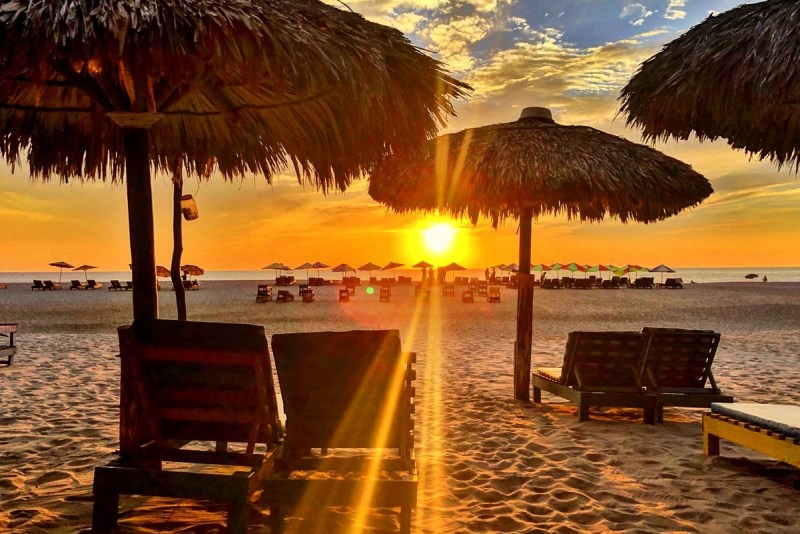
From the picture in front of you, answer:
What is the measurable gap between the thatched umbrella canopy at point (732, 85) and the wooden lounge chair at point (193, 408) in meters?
3.91

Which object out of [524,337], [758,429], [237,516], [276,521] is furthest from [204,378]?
[524,337]

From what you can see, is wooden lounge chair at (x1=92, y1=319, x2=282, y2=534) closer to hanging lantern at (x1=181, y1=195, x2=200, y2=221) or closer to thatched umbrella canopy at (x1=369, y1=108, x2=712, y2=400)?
thatched umbrella canopy at (x1=369, y1=108, x2=712, y2=400)

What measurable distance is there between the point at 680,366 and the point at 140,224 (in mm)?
5081

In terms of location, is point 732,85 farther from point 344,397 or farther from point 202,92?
point 202,92

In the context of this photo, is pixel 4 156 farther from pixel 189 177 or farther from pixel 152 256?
pixel 152 256

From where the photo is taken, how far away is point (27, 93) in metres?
4.46

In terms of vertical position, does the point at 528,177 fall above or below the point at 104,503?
above

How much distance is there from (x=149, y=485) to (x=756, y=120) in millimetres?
5504

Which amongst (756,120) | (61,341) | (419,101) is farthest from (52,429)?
(61,341)

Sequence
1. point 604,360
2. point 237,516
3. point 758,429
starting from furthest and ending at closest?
point 604,360 → point 758,429 → point 237,516

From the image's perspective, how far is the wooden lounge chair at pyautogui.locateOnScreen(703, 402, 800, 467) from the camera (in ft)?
11.8

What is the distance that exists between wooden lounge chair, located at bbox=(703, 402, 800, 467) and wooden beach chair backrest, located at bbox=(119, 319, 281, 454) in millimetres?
3221

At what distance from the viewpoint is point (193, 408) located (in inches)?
112

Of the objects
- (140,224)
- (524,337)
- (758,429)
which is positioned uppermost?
(140,224)
